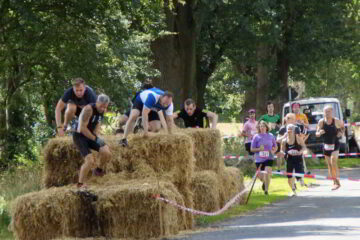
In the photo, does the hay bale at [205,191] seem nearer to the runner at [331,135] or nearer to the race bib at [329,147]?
the runner at [331,135]

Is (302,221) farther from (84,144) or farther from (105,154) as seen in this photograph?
(84,144)

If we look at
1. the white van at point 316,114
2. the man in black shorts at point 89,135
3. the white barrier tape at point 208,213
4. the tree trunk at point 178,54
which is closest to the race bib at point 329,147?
the white barrier tape at point 208,213

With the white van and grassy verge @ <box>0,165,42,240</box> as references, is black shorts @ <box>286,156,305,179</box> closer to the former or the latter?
grassy verge @ <box>0,165,42,240</box>

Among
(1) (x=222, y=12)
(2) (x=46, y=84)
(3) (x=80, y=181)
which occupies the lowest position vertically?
(3) (x=80, y=181)

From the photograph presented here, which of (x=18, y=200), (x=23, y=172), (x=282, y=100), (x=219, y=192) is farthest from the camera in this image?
(x=282, y=100)

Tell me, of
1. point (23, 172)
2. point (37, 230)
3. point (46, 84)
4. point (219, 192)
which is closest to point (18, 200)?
point (37, 230)

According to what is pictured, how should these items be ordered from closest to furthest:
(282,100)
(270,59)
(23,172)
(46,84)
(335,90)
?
(23,172) → (46,84) → (270,59) → (282,100) → (335,90)

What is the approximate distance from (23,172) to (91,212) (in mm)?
9320

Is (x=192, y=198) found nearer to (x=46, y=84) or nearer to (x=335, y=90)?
(x=46, y=84)

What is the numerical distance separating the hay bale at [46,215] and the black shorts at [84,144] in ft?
3.02

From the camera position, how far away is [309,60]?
44938 millimetres

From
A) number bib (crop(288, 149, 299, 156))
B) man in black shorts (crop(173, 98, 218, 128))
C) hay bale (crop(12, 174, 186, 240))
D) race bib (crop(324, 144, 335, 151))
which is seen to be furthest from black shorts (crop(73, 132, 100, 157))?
race bib (crop(324, 144, 335, 151))

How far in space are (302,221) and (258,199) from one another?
541 cm

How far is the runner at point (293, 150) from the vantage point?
884 inches
